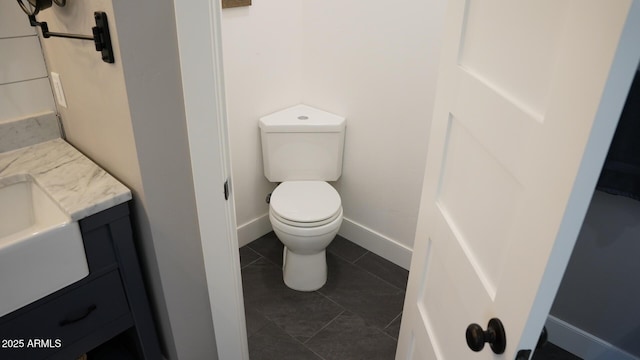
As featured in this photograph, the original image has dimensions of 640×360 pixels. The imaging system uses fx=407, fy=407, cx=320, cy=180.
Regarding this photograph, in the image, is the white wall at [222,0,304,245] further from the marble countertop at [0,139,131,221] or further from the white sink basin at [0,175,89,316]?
the white sink basin at [0,175,89,316]

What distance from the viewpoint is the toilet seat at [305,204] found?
6.33 ft

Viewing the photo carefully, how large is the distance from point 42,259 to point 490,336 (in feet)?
3.61

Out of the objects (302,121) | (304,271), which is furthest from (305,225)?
(302,121)

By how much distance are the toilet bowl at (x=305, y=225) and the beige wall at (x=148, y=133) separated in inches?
23.5

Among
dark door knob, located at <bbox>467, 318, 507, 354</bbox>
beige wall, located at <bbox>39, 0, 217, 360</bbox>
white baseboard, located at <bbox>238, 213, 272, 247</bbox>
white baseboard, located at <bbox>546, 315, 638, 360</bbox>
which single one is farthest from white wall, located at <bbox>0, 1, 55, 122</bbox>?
white baseboard, located at <bbox>546, 315, 638, 360</bbox>

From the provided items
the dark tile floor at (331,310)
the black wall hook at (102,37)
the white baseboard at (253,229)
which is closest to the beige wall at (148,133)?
the black wall hook at (102,37)

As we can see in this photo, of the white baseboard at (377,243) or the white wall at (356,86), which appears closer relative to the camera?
the white wall at (356,86)

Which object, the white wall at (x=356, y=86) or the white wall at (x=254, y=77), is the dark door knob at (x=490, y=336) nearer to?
the white wall at (x=356, y=86)

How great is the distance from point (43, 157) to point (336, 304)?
1423 millimetres

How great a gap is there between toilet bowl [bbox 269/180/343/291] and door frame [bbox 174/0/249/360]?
0.55m

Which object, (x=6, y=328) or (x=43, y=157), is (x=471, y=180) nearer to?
(x=6, y=328)

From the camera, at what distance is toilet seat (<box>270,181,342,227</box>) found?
193 cm

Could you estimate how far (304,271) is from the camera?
2109mm

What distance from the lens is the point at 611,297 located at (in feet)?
5.40
